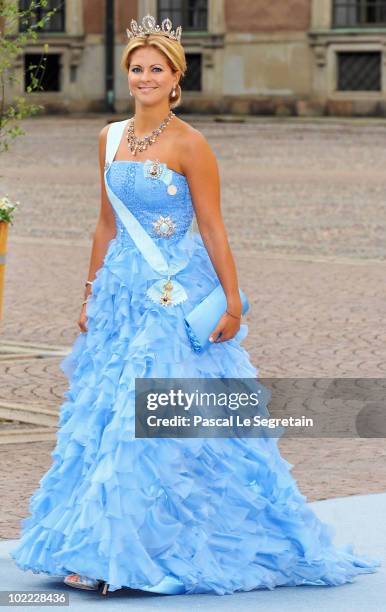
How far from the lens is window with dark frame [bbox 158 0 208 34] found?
3922cm

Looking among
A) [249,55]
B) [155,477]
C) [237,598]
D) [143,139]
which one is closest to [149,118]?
[143,139]

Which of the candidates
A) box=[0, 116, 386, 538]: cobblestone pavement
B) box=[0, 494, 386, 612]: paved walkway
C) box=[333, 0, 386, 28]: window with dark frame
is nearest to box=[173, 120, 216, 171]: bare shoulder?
box=[0, 494, 386, 612]: paved walkway

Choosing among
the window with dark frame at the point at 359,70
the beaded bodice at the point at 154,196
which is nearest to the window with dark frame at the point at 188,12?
the window with dark frame at the point at 359,70

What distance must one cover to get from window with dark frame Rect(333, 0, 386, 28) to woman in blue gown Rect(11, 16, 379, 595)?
3265 centimetres

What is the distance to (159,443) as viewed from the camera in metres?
4.89

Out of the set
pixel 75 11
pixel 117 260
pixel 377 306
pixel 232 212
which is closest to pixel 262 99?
pixel 75 11

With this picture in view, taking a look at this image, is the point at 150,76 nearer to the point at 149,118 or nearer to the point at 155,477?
the point at 149,118

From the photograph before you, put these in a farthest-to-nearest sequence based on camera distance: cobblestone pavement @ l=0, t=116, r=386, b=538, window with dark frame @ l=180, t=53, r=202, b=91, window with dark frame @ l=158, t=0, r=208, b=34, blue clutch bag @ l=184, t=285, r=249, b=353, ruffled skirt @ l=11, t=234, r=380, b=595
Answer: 1. window with dark frame @ l=158, t=0, r=208, b=34
2. window with dark frame @ l=180, t=53, r=202, b=91
3. cobblestone pavement @ l=0, t=116, r=386, b=538
4. blue clutch bag @ l=184, t=285, r=249, b=353
5. ruffled skirt @ l=11, t=234, r=380, b=595

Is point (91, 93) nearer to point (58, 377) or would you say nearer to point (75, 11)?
point (75, 11)

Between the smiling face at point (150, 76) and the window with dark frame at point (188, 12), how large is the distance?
34.5 m

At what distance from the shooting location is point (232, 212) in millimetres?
17359

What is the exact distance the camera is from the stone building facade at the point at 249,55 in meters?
37.1

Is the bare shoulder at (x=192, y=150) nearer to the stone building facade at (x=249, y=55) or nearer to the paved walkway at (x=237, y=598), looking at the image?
the paved walkway at (x=237, y=598)

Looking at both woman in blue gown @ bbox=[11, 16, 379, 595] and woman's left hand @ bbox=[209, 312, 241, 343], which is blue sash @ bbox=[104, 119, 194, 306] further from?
woman's left hand @ bbox=[209, 312, 241, 343]
